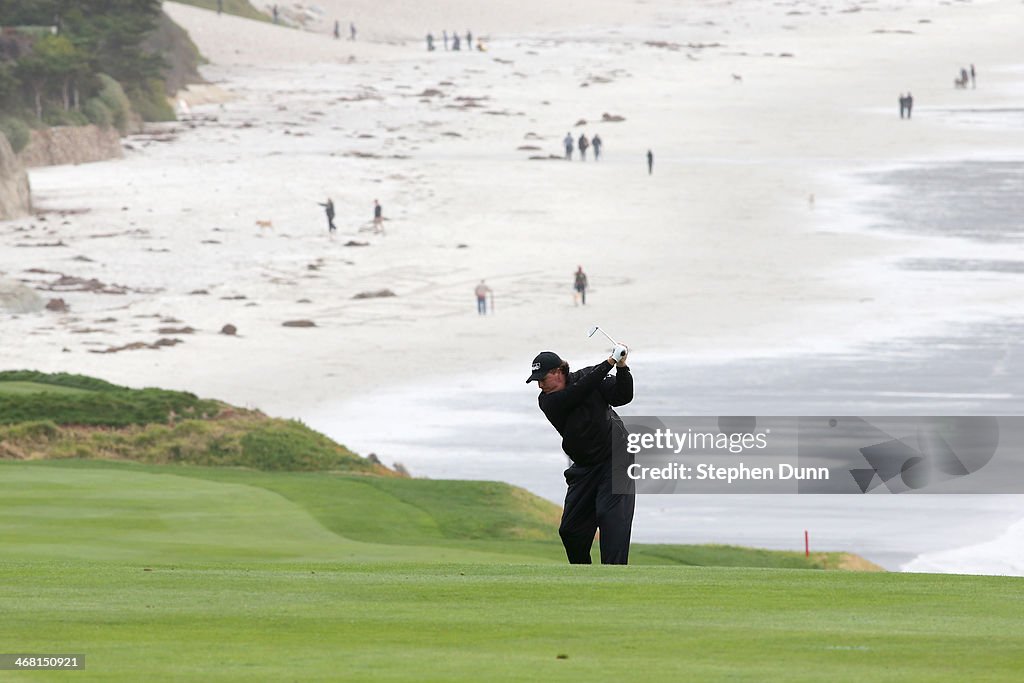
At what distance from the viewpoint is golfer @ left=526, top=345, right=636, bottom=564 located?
12.2 m

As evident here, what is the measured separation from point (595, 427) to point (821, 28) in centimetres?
12437

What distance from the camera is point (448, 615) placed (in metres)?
10.5

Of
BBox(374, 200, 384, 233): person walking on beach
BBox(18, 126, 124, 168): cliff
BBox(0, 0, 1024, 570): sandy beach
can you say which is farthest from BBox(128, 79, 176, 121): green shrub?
BBox(374, 200, 384, 233): person walking on beach

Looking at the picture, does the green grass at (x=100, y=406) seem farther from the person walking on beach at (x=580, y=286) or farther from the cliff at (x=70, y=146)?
the cliff at (x=70, y=146)

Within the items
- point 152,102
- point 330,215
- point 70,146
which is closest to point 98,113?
point 70,146

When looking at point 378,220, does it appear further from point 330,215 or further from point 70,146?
point 70,146

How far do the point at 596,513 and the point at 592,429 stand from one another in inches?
30.1

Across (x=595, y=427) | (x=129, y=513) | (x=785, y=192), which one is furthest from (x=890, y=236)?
(x=595, y=427)

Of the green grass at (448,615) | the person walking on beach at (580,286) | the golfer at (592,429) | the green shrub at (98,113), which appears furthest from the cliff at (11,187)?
the golfer at (592,429)

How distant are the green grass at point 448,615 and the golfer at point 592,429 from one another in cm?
39

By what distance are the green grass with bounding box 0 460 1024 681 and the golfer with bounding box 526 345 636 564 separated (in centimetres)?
39

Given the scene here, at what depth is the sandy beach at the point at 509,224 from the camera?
143 ft

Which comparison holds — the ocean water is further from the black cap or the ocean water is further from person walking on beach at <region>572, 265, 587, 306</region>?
the black cap

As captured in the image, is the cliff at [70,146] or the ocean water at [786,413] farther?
the cliff at [70,146]
